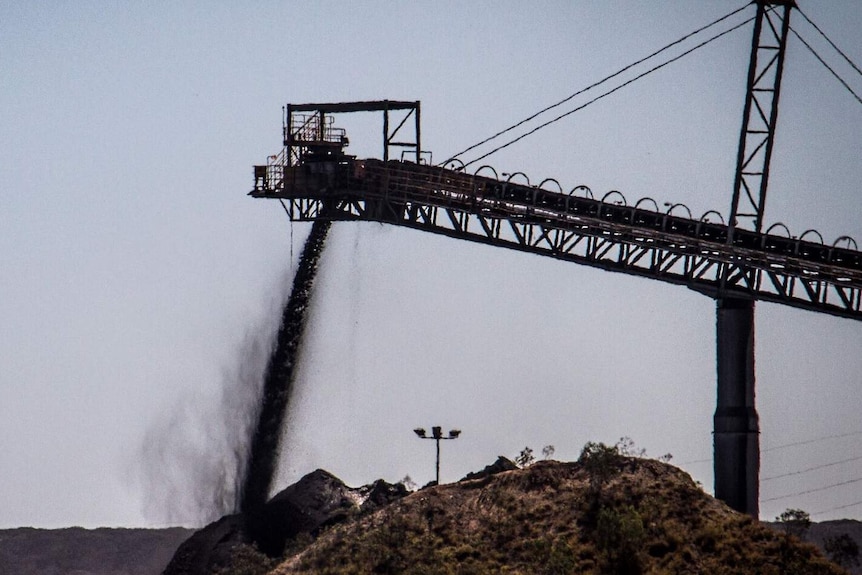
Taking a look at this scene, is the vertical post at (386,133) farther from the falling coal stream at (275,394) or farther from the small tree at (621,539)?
the small tree at (621,539)

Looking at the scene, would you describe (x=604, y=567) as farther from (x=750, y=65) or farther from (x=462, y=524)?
(x=750, y=65)

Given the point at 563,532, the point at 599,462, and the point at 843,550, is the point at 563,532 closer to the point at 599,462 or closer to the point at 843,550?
the point at 599,462

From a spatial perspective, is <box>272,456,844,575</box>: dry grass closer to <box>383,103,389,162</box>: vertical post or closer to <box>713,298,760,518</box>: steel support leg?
<box>713,298,760,518</box>: steel support leg

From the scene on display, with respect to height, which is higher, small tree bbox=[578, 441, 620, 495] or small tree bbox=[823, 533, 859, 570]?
small tree bbox=[578, 441, 620, 495]

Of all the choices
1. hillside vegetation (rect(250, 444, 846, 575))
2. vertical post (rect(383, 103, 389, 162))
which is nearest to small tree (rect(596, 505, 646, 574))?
hillside vegetation (rect(250, 444, 846, 575))

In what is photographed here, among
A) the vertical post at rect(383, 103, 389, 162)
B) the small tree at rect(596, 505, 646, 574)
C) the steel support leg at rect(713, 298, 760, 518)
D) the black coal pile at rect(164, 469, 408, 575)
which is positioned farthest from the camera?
the black coal pile at rect(164, 469, 408, 575)

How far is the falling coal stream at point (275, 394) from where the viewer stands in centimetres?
8038

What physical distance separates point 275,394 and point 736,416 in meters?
25.1

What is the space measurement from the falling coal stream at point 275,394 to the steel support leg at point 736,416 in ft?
66.8

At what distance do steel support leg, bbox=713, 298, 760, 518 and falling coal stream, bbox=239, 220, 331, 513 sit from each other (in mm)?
20356

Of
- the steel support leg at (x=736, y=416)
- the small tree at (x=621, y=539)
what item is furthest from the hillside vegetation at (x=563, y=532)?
the steel support leg at (x=736, y=416)

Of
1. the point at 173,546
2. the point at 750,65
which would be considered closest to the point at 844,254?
the point at 750,65

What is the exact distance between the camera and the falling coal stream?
264ft

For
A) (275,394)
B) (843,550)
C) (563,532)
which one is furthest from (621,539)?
(275,394)
